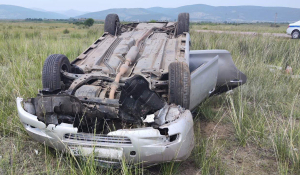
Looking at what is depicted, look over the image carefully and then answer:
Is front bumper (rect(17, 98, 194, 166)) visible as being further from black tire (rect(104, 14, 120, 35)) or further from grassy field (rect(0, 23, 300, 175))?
black tire (rect(104, 14, 120, 35))

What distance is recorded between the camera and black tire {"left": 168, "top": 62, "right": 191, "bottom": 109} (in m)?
2.92

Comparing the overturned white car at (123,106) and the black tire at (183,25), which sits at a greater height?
the black tire at (183,25)

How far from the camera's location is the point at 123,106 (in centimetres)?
248

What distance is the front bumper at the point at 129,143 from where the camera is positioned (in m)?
2.19

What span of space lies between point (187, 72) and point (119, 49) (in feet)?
5.67

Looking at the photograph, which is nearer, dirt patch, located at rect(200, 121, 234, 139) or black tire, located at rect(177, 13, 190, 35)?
dirt patch, located at rect(200, 121, 234, 139)

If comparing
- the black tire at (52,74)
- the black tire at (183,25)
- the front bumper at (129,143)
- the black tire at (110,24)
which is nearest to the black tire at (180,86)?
the front bumper at (129,143)

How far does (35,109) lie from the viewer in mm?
2592

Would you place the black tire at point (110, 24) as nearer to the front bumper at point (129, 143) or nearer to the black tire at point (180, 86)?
the black tire at point (180, 86)

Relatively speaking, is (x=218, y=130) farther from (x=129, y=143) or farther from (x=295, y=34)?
(x=295, y=34)

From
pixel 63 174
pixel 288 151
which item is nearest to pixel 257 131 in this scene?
pixel 288 151

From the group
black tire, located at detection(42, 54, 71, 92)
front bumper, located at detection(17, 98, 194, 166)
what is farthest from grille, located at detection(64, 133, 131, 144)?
black tire, located at detection(42, 54, 71, 92)

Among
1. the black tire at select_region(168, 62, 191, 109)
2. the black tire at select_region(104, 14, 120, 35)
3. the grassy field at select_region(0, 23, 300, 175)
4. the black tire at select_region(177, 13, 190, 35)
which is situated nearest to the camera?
the grassy field at select_region(0, 23, 300, 175)

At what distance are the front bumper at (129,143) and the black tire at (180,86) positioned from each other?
0.56 metres
